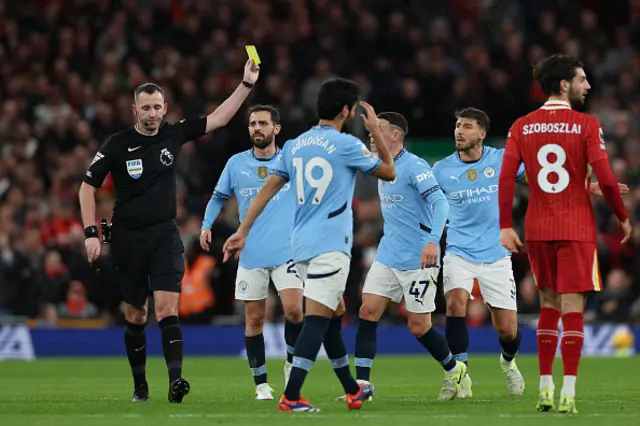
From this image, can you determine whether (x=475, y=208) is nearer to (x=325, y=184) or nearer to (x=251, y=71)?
(x=251, y=71)

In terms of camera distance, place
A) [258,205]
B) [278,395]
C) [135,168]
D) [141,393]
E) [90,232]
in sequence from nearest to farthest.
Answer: [258,205] < [90,232] < [135,168] < [141,393] < [278,395]

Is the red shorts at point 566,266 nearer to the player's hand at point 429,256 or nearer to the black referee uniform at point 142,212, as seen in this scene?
the player's hand at point 429,256

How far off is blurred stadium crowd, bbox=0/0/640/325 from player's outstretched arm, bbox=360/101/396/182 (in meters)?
11.3

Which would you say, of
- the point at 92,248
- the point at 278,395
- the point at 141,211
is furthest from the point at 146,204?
the point at 278,395

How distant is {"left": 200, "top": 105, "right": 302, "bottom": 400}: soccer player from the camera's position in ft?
41.9

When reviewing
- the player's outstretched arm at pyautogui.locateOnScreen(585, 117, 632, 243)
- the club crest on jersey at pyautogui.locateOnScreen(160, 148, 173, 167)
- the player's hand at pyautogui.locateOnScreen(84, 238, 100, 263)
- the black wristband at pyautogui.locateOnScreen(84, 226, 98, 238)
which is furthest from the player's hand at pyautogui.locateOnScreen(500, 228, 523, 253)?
the black wristband at pyautogui.locateOnScreen(84, 226, 98, 238)

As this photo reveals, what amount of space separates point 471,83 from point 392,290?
1310 centimetres

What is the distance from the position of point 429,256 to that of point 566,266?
1766mm

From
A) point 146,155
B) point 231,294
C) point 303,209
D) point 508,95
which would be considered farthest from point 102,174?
point 508,95

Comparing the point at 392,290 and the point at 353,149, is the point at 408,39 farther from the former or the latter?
the point at 353,149

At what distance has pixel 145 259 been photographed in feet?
38.1

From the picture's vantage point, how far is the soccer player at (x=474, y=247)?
1316 centimetres

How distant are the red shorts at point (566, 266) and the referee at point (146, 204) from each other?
308cm

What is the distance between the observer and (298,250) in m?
10.2
